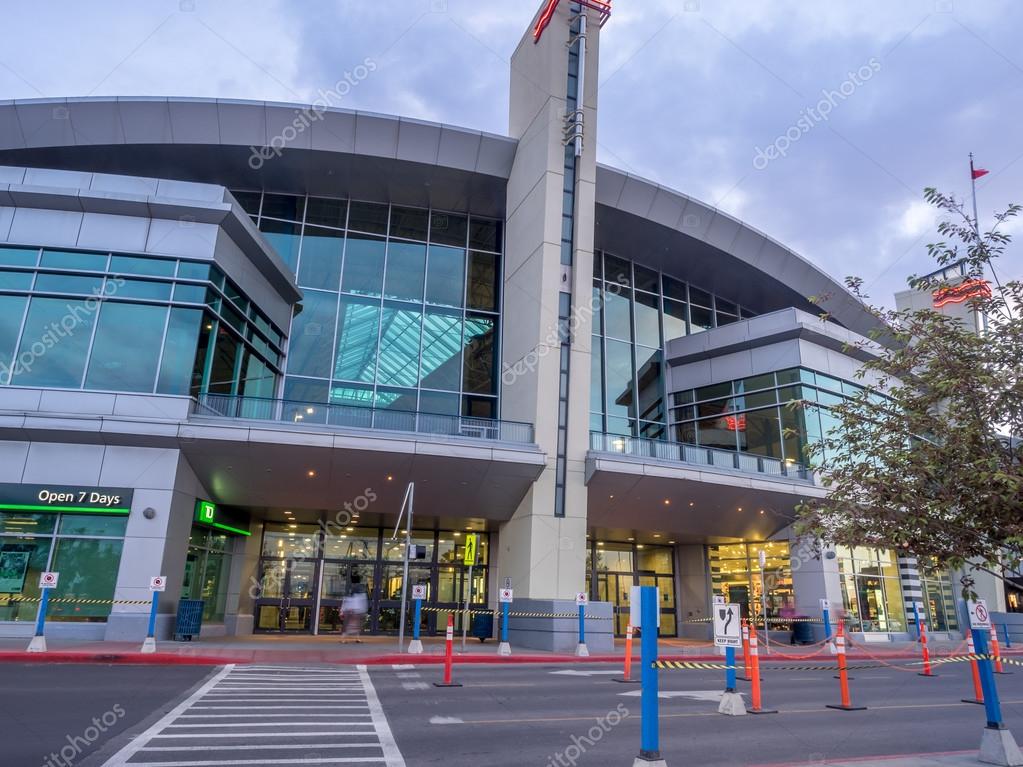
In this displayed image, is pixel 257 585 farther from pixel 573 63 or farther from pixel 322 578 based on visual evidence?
pixel 573 63

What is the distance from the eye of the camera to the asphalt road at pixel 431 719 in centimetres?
750

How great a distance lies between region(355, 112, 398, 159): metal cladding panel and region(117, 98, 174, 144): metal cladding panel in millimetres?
6804

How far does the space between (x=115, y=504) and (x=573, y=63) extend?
820 inches

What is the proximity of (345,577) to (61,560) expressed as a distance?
9.77 meters

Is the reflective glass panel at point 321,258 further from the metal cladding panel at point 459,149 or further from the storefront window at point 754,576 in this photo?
the storefront window at point 754,576

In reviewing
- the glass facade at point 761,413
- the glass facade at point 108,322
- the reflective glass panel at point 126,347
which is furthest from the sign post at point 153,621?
the glass facade at point 761,413

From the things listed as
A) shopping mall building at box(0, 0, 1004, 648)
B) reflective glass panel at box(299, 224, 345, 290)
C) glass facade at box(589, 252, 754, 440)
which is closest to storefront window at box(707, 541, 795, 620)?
shopping mall building at box(0, 0, 1004, 648)

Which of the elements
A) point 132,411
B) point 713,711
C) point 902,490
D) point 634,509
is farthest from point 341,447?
point 902,490

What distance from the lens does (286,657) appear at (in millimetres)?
17234

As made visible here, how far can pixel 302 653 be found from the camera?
700 inches

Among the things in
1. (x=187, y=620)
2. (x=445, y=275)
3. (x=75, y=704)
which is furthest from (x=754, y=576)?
(x=75, y=704)

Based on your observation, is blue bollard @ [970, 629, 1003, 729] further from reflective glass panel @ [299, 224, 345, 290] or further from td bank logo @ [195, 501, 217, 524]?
reflective glass panel @ [299, 224, 345, 290]

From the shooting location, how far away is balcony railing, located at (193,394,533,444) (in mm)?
21125

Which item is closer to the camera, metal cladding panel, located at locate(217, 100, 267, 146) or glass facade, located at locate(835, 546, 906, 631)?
metal cladding panel, located at locate(217, 100, 267, 146)
